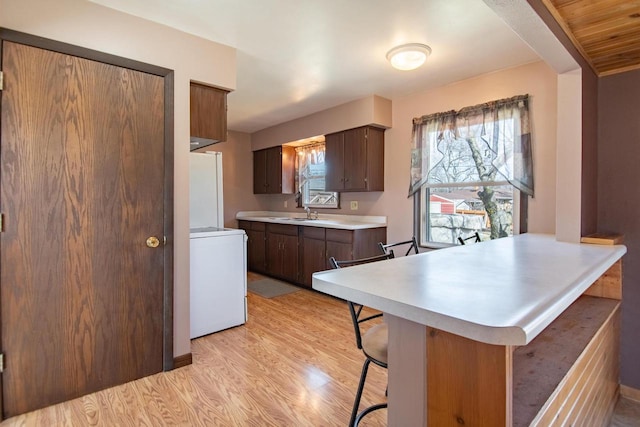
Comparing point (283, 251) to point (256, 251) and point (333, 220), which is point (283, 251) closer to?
point (256, 251)

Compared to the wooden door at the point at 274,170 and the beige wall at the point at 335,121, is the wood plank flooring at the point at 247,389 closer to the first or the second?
the beige wall at the point at 335,121

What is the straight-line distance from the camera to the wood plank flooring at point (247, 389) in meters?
1.71

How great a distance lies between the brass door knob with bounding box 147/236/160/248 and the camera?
2.12 m

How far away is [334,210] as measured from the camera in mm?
4660

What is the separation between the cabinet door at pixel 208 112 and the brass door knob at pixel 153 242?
833 mm

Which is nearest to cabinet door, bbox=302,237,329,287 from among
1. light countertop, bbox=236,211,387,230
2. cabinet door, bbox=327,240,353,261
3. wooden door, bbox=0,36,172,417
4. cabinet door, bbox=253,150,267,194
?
cabinet door, bbox=327,240,353,261

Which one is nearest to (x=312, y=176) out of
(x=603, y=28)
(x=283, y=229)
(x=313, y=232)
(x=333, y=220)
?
(x=333, y=220)

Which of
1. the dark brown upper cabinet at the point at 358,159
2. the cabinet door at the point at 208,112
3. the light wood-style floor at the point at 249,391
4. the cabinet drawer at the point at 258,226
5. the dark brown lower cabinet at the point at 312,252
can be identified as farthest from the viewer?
the cabinet drawer at the point at 258,226

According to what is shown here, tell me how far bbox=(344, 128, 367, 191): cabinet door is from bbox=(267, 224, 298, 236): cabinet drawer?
36.5 inches

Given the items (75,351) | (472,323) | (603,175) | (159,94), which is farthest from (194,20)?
(603,175)

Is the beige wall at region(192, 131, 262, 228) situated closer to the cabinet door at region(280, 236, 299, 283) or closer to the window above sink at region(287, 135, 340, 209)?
the window above sink at region(287, 135, 340, 209)

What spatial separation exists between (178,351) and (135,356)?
0.27 meters

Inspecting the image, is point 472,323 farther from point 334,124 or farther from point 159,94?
point 334,124

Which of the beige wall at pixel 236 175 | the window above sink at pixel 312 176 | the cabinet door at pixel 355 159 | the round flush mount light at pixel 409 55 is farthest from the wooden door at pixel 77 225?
the beige wall at pixel 236 175
